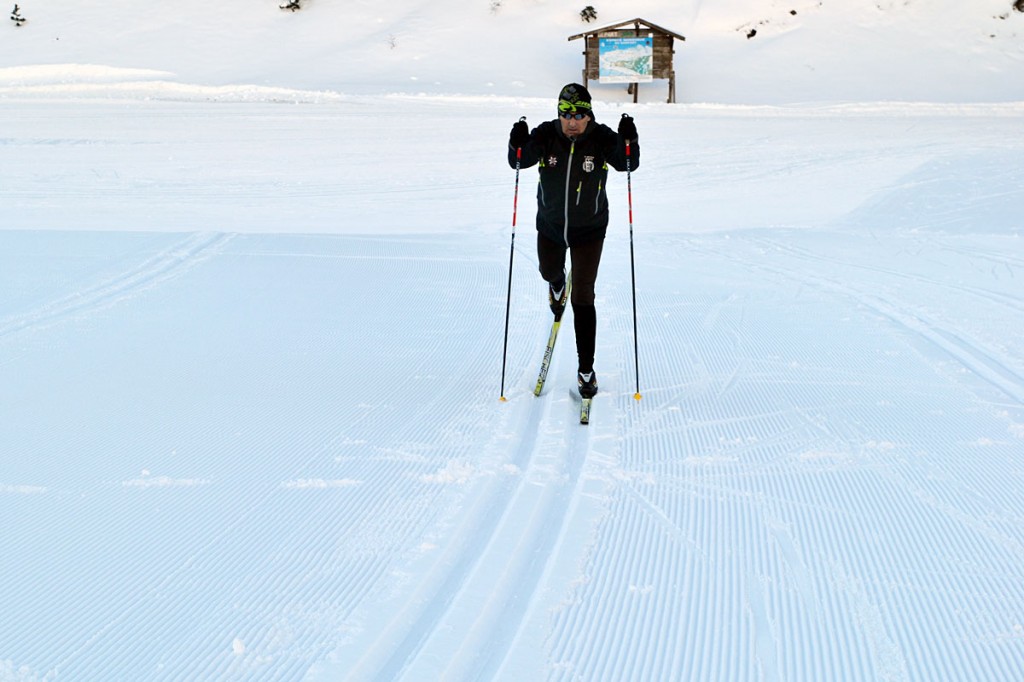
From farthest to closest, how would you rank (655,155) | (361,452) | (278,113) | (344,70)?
(344,70) → (278,113) → (655,155) → (361,452)

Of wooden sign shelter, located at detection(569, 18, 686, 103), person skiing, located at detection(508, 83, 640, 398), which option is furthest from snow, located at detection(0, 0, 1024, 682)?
wooden sign shelter, located at detection(569, 18, 686, 103)

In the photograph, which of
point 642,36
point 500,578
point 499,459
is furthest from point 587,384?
point 642,36

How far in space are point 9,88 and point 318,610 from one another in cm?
2386

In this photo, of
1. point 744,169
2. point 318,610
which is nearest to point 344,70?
point 744,169

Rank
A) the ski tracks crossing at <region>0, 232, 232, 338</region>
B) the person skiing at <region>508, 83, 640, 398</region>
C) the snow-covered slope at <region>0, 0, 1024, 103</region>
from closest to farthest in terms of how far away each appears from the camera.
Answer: the person skiing at <region>508, 83, 640, 398</region> < the ski tracks crossing at <region>0, 232, 232, 338</region> < the snow-covered slope at <region>0, 0, 1024, 103</region>

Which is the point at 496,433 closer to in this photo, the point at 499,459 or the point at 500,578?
the point at 499,459

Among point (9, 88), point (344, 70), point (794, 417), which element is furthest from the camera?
point (344, 70)

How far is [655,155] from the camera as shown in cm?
1452

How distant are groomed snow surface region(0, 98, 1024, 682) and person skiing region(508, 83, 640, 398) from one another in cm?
50

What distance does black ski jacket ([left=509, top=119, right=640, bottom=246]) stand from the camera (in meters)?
4.50

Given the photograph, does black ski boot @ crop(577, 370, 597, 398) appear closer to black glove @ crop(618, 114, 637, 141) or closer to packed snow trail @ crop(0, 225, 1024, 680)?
packed snow trail @ crop(0, 225, 1024, 680)

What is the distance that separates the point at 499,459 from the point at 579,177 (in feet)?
4.92

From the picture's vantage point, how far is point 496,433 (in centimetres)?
434

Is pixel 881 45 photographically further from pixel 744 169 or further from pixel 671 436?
pixel 671 436
